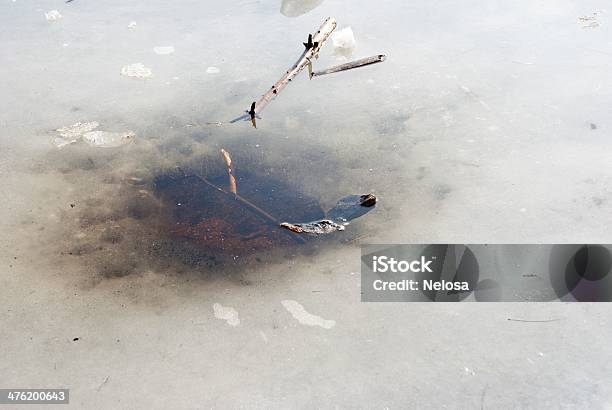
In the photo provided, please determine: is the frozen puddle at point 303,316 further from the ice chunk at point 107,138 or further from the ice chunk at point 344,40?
the ice chunk at point 344,40

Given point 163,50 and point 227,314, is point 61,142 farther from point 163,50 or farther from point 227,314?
point 227,314

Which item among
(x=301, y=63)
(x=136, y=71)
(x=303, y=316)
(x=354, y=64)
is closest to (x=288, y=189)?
(x=303, y=316)

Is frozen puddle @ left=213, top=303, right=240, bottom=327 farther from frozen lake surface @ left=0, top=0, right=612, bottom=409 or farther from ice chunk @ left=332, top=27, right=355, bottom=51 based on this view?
ice chunk @ left=332, top=27, right=355, bottom=51

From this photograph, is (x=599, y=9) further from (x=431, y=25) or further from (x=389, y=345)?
(x=389, y=345)

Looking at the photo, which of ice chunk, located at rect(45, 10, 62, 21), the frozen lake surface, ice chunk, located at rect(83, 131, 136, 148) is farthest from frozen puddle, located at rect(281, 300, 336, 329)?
ice chunk, located at rect(45, 10, 62, 21)

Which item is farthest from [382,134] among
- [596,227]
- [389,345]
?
[389,345]

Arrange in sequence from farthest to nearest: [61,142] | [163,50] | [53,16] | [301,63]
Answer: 1. [53,16]
2. [163,50]
3. [301,63]
4. [61,142]

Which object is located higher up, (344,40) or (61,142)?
(344,40)
